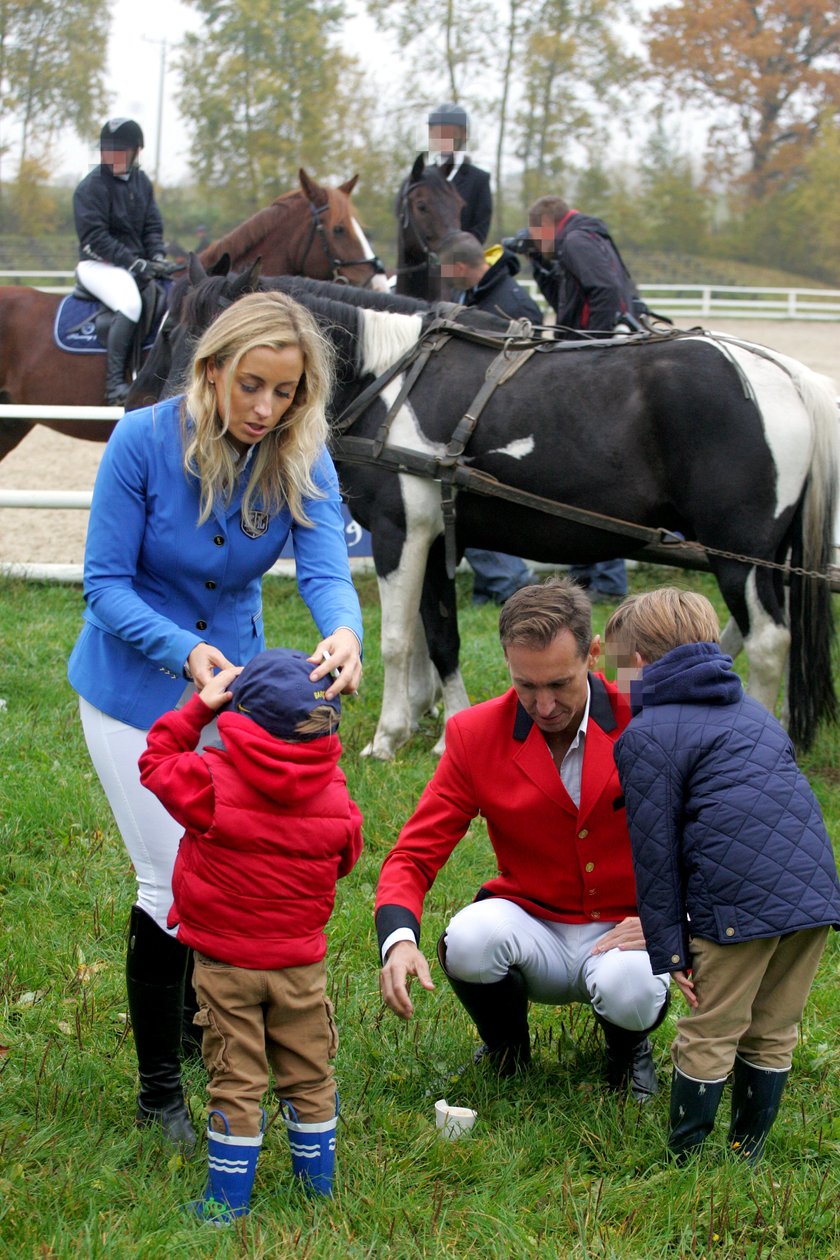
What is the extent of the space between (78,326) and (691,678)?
6.70 m

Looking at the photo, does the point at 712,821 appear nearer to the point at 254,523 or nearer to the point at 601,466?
the point at 254,523

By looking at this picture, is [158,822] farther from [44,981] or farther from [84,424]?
[84,424]

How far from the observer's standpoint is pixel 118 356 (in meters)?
8.16

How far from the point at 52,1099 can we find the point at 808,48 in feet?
154

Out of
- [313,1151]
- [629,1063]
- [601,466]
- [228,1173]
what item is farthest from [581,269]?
[228,1173]

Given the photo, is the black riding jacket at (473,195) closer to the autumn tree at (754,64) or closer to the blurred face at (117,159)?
the blurred face at (117,159)

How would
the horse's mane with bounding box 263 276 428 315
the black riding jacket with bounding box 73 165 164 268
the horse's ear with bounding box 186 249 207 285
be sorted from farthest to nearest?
the black riding jacket with bounding box 73 165 164 268 → the horse's ear with bounding box 186 249 207 285 → the horse's mane with bounding box 263 276 428 315

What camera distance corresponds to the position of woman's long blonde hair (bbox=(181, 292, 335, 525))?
8.73 feet

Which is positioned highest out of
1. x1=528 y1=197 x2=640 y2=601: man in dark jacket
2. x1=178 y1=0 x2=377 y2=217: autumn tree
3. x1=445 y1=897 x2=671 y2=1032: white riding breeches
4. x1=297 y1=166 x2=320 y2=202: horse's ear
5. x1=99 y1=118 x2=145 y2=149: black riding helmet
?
x1=178 y1=0 x2=377 y2=217: autumn tree

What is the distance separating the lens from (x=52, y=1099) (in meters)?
2.84

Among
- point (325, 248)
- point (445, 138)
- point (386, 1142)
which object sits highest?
point (445, 138)

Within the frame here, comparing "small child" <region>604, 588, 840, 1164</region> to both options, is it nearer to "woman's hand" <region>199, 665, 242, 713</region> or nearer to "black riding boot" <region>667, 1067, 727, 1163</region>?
"black riding boot" <region>667, 1067, 727, 1163</region>

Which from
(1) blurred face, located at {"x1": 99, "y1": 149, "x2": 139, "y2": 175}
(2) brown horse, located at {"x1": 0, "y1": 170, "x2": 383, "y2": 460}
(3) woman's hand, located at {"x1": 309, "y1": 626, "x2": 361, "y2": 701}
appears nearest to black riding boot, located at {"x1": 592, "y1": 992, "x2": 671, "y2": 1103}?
(3) woman's hand, located at {"x1": 309, "y1": 626, "x2": 361, "y2": 701}

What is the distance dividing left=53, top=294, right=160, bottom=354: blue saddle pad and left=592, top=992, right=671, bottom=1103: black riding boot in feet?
21.3
